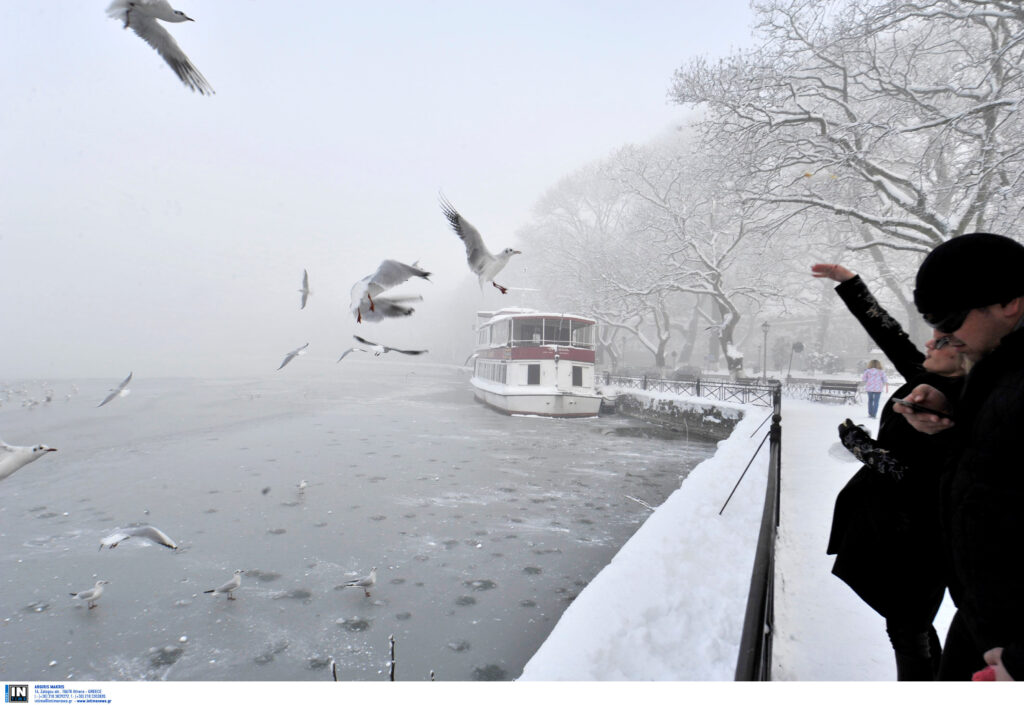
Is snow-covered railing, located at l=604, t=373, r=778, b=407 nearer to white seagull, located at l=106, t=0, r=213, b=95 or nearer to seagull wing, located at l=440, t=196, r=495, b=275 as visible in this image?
seagull wing, located at l=440, t=196, r=495, b=275

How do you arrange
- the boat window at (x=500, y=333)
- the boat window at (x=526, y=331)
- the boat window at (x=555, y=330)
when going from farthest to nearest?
the boat window at (x=500, y=333)
the boat window at (x=555, y=330)
the boat window at (x=526, y=331)

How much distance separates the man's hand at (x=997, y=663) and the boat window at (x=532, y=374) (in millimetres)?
19383

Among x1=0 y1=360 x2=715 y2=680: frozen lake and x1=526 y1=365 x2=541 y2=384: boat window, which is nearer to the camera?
x1=0 y1=360 x2=715 y2=680: frozen lake

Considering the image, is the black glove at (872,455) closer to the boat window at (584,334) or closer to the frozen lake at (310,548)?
the frozen lake at (310,548)

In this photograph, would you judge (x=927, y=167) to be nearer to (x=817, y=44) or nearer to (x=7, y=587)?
(x=817, y=44)

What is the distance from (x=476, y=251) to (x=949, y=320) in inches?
69.9

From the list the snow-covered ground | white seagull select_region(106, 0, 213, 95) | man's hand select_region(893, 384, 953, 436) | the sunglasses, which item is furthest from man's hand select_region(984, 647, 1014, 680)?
white seagull select_region(106, 0, 213, 95)

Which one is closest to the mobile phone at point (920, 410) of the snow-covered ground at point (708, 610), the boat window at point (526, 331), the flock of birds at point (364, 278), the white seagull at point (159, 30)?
the snow-covered ground at point (708, 610)

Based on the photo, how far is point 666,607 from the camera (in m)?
3.31

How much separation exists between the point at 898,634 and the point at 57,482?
1420 centimetres

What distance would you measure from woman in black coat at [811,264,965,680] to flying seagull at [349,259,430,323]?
1.93m

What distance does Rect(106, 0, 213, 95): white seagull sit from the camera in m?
1.77

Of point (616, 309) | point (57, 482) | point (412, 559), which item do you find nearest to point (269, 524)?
point (412, 559)

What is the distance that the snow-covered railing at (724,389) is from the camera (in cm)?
1750
